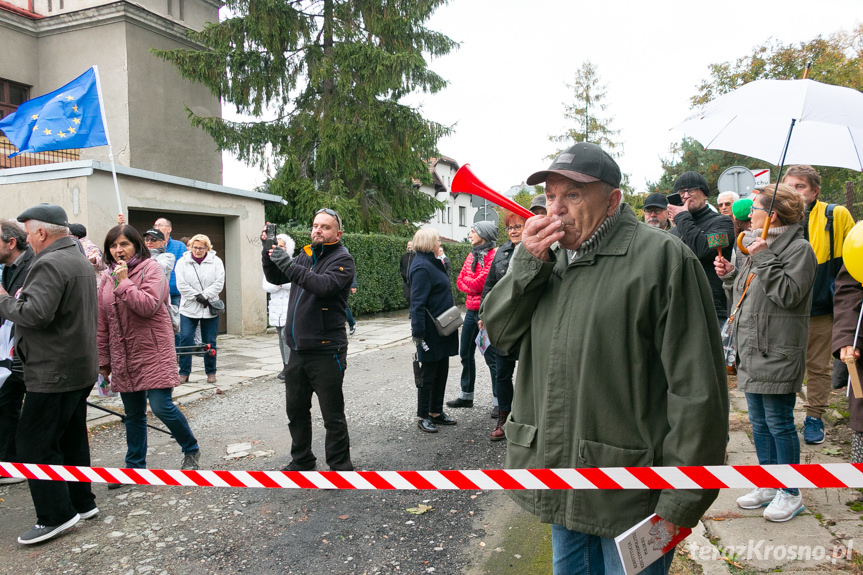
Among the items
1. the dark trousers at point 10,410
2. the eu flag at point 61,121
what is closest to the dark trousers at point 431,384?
the dark trousers at point 10,410

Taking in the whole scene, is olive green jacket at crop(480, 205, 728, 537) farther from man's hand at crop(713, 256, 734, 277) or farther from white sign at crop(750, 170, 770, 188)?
white sign at crop(750, 170, 770, 188)

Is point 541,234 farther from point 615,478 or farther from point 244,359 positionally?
point 244,359

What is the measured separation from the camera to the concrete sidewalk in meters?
7.42

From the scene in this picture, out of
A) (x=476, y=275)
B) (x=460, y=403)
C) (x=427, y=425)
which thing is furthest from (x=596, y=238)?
(x=460, y=403)

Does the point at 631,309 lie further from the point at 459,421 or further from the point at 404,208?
the point at 404,208

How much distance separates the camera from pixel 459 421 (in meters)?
6.40

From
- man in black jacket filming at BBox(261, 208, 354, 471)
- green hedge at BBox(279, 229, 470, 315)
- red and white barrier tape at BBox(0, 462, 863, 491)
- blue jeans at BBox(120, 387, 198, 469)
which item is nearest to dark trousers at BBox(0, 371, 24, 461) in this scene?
blue jeans at BBox(120, 387, 198, 469)

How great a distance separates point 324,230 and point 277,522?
2102 millimetres

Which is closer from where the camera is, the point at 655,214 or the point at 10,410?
the point at 10,410

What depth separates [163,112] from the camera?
2000 centimetres

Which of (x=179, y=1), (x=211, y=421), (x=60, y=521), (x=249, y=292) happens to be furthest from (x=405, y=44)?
(x=60, y=521)

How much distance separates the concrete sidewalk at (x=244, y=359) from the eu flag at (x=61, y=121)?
3.38 metres

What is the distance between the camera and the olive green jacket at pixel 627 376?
1.86m

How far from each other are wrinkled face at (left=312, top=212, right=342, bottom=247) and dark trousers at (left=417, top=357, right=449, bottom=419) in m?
1.90
